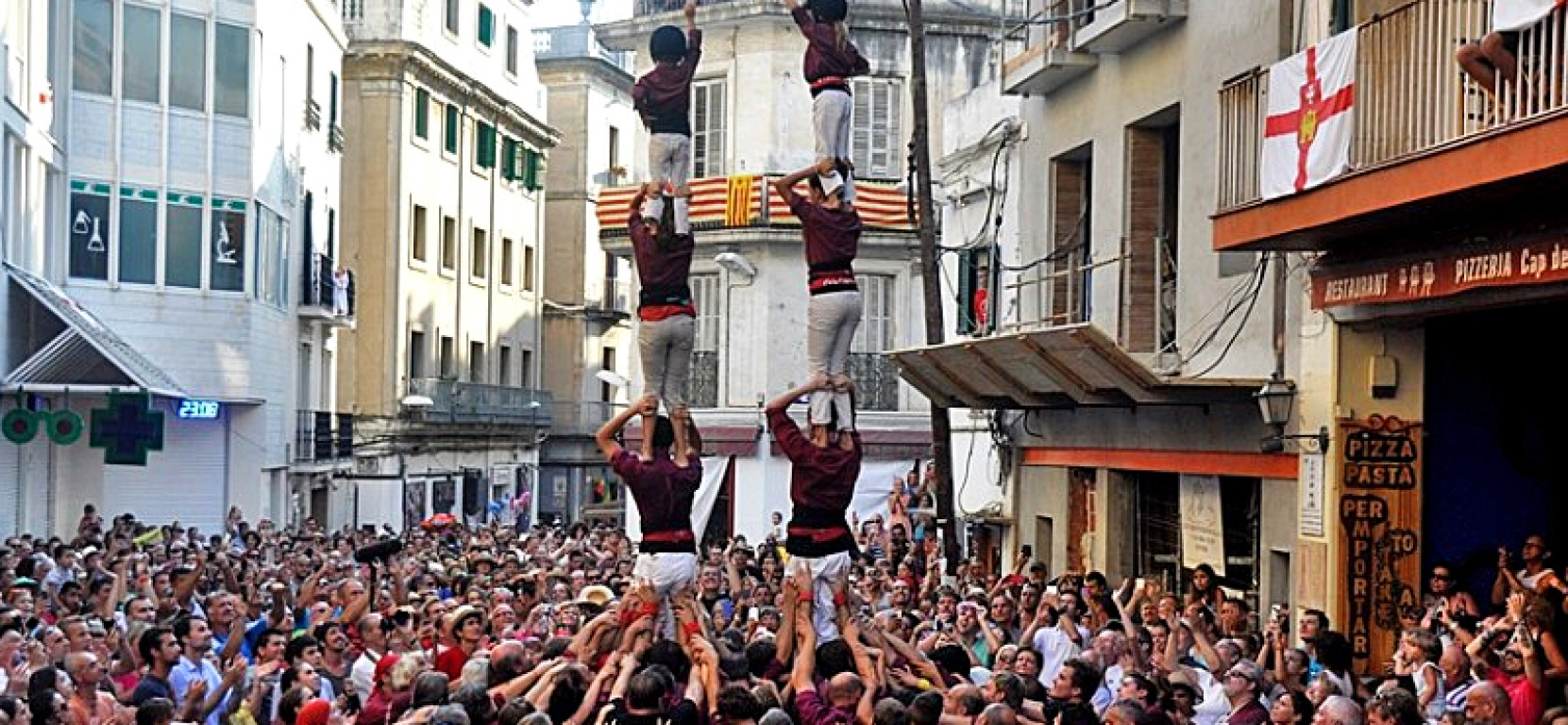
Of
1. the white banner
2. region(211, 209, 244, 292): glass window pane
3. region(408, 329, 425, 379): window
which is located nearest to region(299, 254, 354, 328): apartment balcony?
region(211, 209, 244, 292): glass window pane

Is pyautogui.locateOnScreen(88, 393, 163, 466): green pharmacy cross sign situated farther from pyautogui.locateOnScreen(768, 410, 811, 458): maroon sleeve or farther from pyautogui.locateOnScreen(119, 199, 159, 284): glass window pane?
pyautogui.locateOnScreen(768, 410, 811, 458): maroon sleeve

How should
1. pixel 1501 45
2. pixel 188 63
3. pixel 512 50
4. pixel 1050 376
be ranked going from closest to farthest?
pixel 1501 45
pixel 1050 376
pixel 188 63
pixel 512 50

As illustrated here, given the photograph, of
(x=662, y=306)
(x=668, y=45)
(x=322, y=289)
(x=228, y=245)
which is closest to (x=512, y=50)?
(x=322, y=289)

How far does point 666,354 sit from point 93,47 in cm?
2274

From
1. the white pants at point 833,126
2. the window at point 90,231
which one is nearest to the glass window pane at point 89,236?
the window at point 90,231

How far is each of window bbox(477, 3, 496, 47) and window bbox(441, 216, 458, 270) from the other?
4507 millimetres

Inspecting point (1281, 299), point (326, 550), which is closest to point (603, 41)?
point (326, 550)

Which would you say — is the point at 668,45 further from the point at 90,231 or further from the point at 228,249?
the point at 228,249

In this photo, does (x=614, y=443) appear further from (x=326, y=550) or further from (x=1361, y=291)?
(x=326, y=550)

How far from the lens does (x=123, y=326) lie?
119ft

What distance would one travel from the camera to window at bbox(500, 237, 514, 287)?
58719 millimetres

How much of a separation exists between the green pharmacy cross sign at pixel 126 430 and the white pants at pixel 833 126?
19.7m

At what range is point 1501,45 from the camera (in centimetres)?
1387

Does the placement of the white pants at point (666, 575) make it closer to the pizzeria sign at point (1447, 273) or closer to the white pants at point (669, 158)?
the white pants at point (669, 158)
